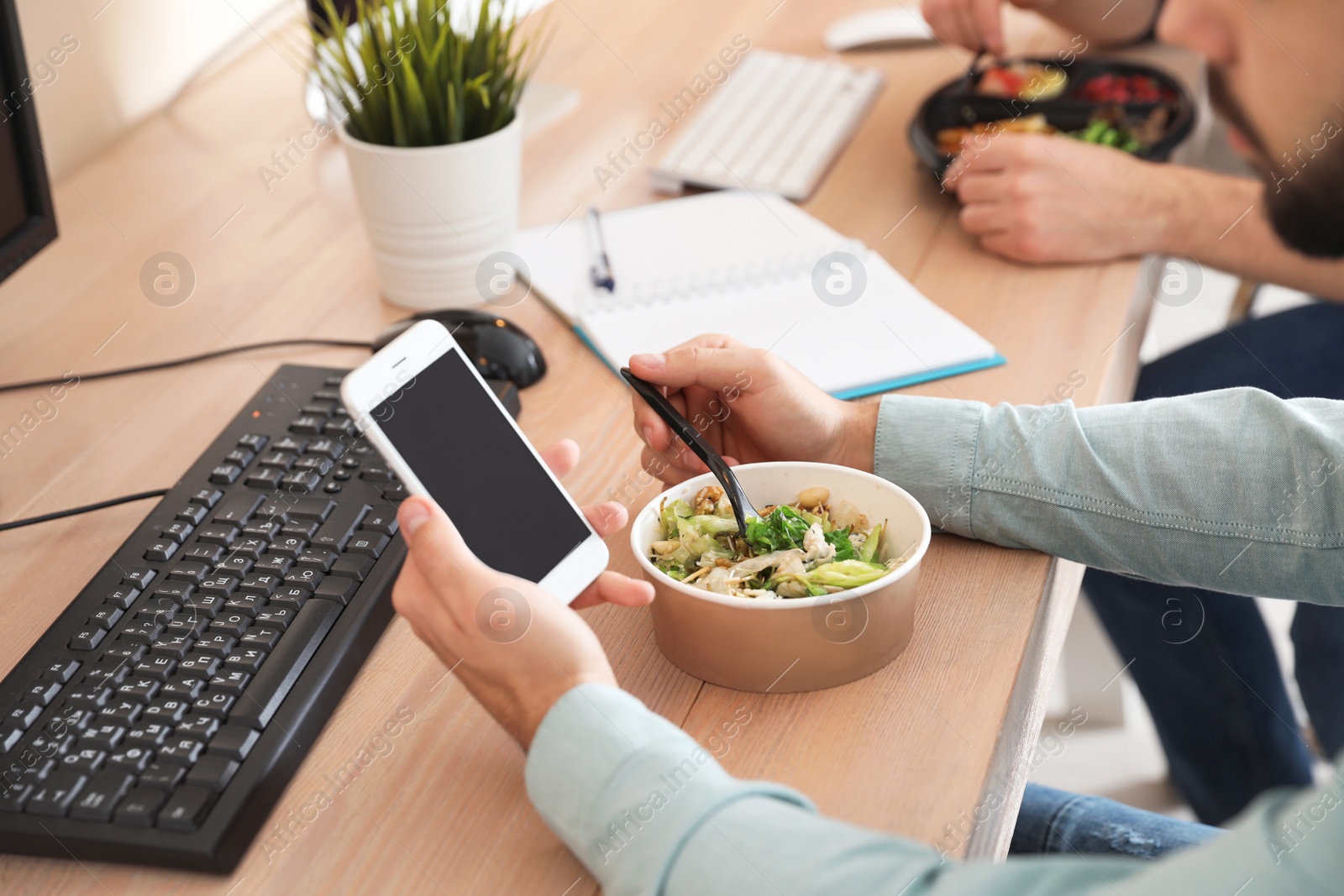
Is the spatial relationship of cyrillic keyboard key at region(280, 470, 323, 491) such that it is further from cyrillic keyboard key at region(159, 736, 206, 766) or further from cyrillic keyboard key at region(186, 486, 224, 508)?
cyrillic keyboard key at region(159, 736, 206, 766)

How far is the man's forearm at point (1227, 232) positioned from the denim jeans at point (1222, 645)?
13 cm

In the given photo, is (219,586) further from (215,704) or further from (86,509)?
(86,509)

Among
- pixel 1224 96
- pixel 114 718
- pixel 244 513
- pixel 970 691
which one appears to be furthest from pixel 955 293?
pixel 114 718

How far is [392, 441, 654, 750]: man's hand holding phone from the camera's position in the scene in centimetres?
57

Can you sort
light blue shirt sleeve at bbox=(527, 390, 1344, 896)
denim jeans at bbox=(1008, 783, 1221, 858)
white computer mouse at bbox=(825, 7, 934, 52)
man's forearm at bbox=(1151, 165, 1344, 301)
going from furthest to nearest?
white computer mouse at bbox=(825, 7, 934, 52)
man's forearm at bbox=(1151, 165, 1344, 301)
denim jeans at bbox=(1008, 783, 1221, 858)
light blue shirt sleeve at bbox=(527, 390, 1344, 896)

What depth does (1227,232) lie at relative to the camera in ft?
3.60

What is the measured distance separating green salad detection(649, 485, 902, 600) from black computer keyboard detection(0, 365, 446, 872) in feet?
0.58

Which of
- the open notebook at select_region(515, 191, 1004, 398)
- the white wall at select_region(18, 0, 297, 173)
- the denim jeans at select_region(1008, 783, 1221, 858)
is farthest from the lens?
the white wall at select_region(18, 0, 297, 173)

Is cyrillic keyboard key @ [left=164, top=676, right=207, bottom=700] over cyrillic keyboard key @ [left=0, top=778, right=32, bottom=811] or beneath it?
beneath

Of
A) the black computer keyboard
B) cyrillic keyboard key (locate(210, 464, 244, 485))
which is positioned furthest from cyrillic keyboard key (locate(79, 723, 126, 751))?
cyrillic keyboard key (locate(210, 464, 244, 485))

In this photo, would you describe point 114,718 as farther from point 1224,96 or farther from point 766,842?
point 1224,96

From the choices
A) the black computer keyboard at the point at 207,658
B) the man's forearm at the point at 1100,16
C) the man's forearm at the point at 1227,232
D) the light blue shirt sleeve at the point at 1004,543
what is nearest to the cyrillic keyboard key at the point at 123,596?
the black computer keyboard at the point at 207,658

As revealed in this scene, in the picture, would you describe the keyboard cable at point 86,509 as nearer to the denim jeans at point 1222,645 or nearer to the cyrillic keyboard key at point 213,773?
the cyrillic keyboard key at point 213,773

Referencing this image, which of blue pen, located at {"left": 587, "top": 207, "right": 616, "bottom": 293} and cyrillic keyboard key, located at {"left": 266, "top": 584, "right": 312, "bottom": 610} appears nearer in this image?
cyrillic keyboard key, located at {"left": 266, "top": 584, "right": 312, "bottom": 610}
